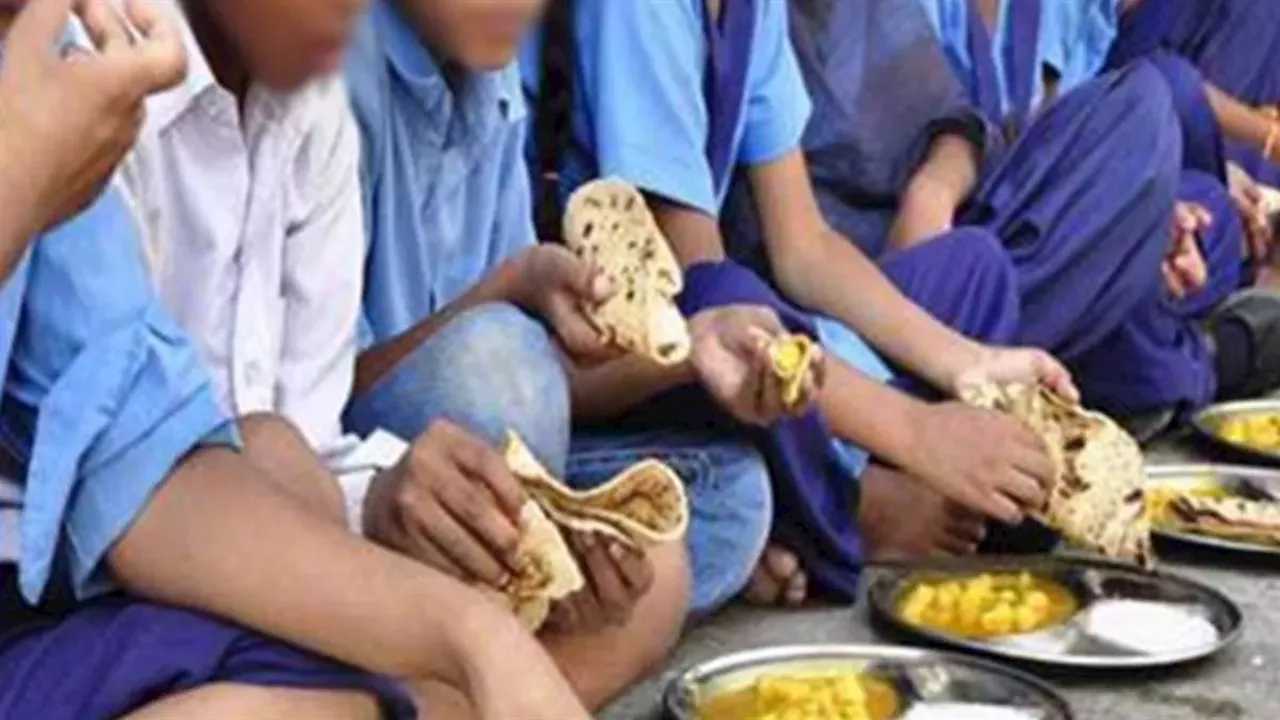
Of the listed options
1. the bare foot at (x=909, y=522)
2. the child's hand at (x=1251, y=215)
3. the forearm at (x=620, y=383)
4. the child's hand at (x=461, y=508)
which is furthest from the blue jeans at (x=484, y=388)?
the child's hand at (x=1251, y=215)

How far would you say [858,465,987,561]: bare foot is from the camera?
2.79 m

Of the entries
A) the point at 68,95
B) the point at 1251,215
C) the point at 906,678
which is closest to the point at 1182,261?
the point at 1251,215

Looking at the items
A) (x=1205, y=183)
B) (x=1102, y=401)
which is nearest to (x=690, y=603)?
(x=1102, y=401)

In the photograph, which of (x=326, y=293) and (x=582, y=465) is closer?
(x=326, y=293)

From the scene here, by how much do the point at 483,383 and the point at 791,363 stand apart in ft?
1.07

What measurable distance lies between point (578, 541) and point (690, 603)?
19.3 inches

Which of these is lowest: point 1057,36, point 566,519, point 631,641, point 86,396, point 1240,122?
point 1240,122

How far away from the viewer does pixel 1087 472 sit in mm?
2617

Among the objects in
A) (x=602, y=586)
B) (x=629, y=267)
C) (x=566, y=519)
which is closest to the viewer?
(x=566, y=519)

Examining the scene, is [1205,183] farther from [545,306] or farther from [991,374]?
[545,306]

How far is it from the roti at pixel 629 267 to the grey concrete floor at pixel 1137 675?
392 mm

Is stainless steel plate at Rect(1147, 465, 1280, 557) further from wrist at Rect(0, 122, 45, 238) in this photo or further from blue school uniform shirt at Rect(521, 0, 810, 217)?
wrist at Rect(0, 122, 45, 238)

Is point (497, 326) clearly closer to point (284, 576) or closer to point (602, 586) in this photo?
point (602, 586)

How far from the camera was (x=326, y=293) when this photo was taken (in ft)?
6.72
